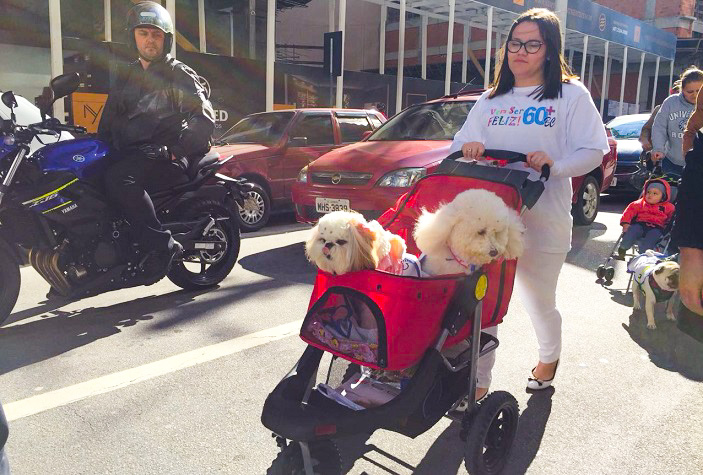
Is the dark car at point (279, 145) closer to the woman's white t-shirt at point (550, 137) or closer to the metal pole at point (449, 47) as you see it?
the woman's white t-shirt at point (550, 137)

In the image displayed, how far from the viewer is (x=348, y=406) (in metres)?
2.21

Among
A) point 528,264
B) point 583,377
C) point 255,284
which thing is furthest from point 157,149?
point 583,377

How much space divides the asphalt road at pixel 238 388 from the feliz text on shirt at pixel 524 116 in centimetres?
150


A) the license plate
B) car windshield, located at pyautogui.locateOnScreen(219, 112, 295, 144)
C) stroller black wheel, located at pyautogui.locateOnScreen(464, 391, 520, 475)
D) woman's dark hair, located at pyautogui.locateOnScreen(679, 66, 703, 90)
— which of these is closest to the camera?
stroller black wheel, located at pyautogui.locateOnScreen(464, 391, 520, 475)

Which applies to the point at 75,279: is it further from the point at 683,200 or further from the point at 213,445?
the point at 683,200

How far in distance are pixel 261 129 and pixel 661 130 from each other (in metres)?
5.47

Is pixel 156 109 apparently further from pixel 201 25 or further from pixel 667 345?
pixel 201 25

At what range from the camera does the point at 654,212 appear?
5.93 metres

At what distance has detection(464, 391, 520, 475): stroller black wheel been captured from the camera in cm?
242

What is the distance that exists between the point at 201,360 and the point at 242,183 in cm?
212

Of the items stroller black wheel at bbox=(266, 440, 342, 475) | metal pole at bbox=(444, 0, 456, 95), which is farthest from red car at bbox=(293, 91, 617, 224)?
metal pole at bbox=(444, 0, 456, 95)

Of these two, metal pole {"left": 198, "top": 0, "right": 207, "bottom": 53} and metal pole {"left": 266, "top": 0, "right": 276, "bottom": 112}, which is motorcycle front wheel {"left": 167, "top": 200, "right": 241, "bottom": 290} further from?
metal pole {"left": 198, "top": 0, "right": 207, "bottom": 53}

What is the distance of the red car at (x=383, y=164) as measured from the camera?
638 centimetres

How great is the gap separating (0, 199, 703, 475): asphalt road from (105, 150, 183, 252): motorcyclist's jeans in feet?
2.03
